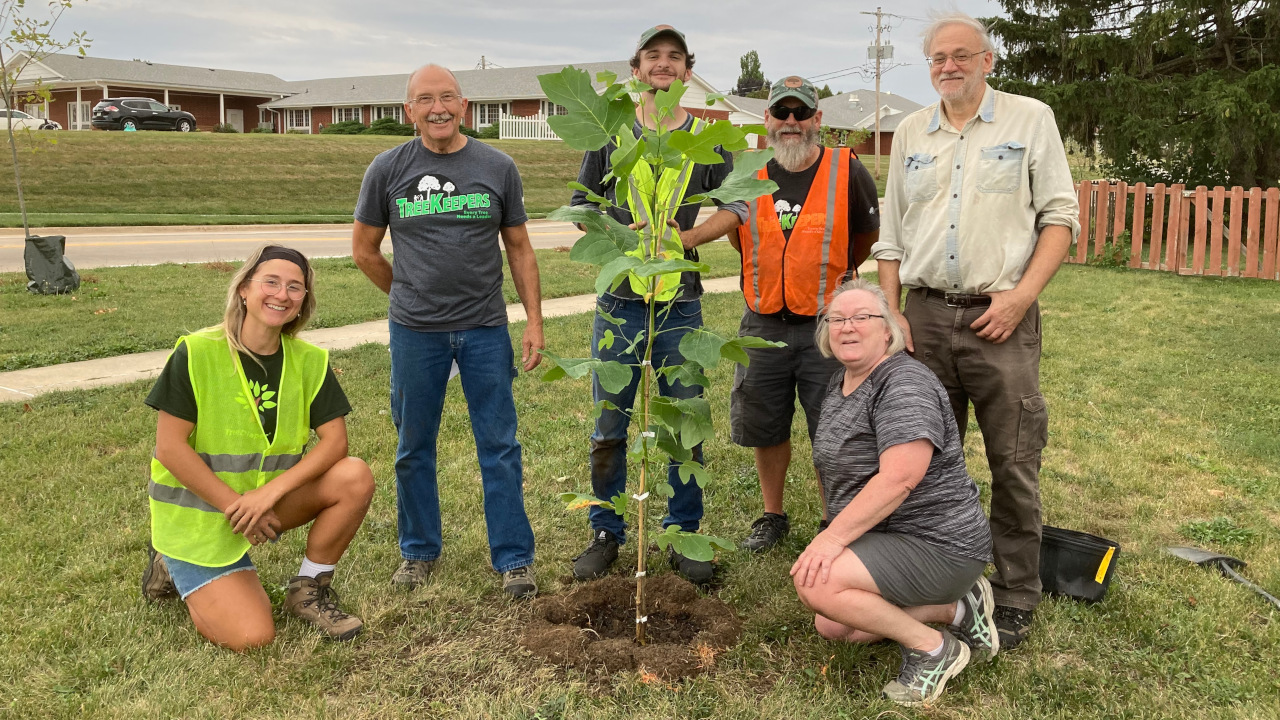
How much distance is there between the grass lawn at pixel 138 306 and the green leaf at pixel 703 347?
5.70 m

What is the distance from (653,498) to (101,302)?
7700 mm

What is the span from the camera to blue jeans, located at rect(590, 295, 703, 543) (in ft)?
11.7

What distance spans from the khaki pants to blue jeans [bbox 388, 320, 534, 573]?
1.59m

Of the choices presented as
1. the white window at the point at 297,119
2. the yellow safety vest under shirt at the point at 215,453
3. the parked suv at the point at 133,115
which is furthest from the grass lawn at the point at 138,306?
the white window at the point at 297,119

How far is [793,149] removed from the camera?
12.1ft

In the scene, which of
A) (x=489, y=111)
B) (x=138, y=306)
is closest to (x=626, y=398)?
(x=138, y=306)

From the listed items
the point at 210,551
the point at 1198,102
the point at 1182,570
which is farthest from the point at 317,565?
the point at 1198,102

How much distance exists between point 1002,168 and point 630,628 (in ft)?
6.88

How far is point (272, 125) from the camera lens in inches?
1964

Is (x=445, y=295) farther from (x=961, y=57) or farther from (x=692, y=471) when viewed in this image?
(x=961, y=57)

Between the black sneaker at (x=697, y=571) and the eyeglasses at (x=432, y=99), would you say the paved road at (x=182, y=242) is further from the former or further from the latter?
the black sneaker at (x=697, y=571)

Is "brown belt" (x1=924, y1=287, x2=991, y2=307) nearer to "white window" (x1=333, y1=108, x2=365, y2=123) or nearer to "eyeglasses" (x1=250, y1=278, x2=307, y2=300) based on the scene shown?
"eyeglasses" (x1=250, y1=278, x2=307, y2=300)

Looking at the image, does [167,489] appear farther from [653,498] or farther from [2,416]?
[2,416]

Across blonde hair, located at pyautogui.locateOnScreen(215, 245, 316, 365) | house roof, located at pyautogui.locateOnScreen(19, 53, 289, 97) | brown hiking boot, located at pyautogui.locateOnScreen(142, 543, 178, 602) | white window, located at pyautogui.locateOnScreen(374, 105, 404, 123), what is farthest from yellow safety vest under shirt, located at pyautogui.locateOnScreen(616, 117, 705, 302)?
white window, located at pyautogui.locateOnScreen(374, 105, 404, 123)
